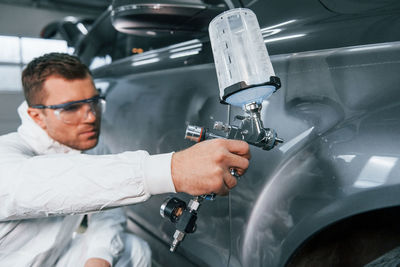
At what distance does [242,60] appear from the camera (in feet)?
2.20

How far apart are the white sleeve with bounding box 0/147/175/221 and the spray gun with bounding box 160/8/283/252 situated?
0.12m

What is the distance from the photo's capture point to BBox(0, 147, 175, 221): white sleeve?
0.75 metres

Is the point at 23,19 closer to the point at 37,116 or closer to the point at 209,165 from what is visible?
the point at 37,116

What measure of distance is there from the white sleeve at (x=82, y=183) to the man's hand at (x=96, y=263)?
50 centimetres

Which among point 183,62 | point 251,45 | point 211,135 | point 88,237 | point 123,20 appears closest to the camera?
point 251,45

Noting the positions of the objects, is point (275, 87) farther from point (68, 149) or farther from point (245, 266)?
point (68, 149)

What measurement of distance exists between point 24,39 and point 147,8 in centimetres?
912

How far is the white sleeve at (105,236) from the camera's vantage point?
1.29m

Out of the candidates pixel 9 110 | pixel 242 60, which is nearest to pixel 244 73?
pixel 242 60

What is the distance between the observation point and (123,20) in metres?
1.04

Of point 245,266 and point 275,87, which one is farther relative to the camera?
point 245,266

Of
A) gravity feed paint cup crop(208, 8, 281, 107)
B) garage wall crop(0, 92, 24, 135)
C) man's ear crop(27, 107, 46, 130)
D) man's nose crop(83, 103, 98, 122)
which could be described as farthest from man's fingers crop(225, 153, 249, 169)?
garage wall crop(0, 92, 24, 135)

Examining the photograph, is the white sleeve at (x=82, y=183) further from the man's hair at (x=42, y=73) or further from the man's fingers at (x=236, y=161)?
the man's hair at (x=42, y=73)

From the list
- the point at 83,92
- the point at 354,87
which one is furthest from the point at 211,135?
the point at 83,92
